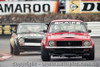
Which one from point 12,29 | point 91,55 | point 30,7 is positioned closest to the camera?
point 91,55

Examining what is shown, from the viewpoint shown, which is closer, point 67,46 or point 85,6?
point 67,46

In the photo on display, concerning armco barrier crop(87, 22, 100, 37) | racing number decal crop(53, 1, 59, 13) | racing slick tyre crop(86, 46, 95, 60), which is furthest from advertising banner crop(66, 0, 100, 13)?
racing slick tyre crop(86, 46, 95, 60)

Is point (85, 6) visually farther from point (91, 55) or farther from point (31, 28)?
point (91, 55)

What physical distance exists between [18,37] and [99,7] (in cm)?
2253

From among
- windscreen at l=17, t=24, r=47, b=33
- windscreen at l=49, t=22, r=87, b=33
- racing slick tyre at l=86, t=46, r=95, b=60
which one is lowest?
racing slick tyre at l=86, t=46, r=95, b=60

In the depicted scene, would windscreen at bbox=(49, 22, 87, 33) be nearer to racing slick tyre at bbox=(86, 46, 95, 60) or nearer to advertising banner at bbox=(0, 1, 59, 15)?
racing slick tyre at bbox=(86, 46, 95, 60)

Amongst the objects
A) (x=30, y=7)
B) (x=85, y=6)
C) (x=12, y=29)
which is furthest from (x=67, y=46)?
(x=30, y=7)

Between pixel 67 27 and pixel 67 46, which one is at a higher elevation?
pixel 67 27

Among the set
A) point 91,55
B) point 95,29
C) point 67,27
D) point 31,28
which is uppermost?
point 67,27

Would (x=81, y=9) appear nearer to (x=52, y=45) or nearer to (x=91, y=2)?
(x=91, y=2)

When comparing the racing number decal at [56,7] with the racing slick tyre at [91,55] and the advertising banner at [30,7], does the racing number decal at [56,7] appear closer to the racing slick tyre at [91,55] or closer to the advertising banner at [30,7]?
the advertising banner at [30,7]

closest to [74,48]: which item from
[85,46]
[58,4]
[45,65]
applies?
[85,46]

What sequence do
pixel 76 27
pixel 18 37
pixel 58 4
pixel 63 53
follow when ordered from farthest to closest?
pixel 58 4, pixel 18 37, pixel 76 27, pixel 63 53

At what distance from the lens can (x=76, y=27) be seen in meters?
16.4
